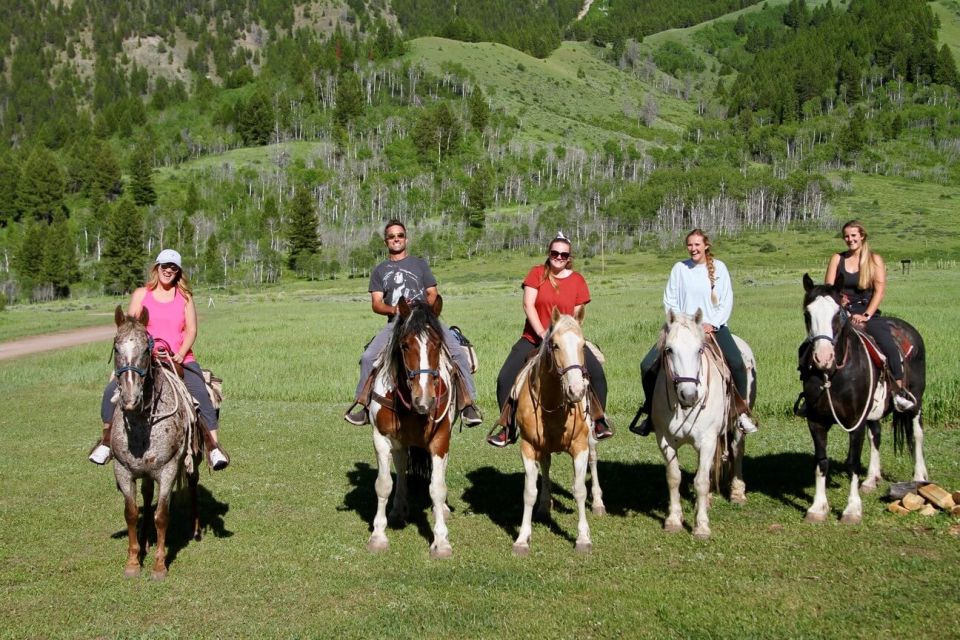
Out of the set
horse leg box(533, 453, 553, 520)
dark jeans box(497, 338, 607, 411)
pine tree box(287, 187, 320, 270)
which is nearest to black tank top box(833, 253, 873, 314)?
dark jeans box(497, 338, 607, 411)

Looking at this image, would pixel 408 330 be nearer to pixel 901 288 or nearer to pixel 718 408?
pixel 718 408

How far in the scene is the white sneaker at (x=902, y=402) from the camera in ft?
32.7

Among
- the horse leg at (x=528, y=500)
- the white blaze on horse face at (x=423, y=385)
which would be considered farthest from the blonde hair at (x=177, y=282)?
the horse leg at (x=528, y=500)

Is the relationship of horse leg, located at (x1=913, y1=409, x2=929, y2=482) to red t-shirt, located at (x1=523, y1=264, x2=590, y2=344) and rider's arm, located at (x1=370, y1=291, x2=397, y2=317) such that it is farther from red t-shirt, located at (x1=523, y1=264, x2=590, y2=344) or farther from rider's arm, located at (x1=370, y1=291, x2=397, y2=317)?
rider's arm, located at (x1=370, y1=291, x2=397, y2=317)

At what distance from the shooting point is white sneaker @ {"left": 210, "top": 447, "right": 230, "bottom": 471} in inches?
342

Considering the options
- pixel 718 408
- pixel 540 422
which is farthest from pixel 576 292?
pixel 718 408

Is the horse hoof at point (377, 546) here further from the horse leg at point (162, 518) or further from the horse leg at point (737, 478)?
the horse leg at point (737, 478)

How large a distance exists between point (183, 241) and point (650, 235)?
87.0 metres

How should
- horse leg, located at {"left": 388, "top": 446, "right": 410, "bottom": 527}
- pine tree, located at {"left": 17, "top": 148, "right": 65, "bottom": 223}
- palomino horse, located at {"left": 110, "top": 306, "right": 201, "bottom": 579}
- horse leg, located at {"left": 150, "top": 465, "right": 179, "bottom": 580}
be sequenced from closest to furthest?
1. palomino horse, located at {"left": 110, "top": 306, "right": 201, "bottom": 579}
2. horse leg, located at {"left": 150, "top": 465, "right": 179, "bottom": 580}
3. horse leg, located at {"left": 388, "top": 446, "right": 410, "bottom": 527}
4. pine tree, located at {"left": 17, "top": 148, "right": 65, "bottom": 223}

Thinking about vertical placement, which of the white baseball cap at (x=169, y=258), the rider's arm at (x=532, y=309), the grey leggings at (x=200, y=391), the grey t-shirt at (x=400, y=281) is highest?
the white baseball cap at (x=169, y=258)

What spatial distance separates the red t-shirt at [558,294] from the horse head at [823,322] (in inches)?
109

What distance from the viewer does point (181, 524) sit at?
996 cm

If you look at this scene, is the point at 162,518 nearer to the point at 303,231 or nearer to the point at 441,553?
the point at 441,553

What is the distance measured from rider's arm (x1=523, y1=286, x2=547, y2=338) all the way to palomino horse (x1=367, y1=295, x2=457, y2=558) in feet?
4.16
